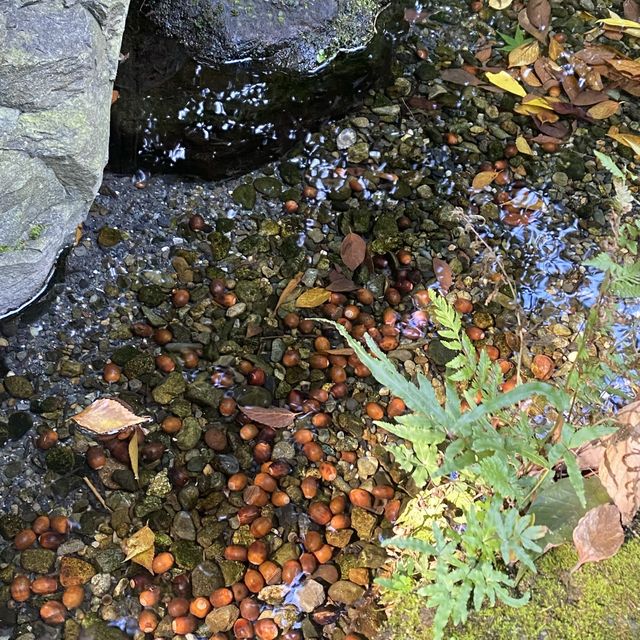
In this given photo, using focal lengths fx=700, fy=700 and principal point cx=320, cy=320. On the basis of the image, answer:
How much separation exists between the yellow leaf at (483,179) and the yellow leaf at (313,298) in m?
0.82

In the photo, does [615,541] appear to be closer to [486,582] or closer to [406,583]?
[486,582]

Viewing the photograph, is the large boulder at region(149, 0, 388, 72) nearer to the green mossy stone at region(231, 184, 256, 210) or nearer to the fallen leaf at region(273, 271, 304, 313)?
the green mossy stone at region(231, 184, 256, 210)

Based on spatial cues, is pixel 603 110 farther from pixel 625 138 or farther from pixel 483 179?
pixel 483 179

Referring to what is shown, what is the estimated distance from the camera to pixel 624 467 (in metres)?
1.67

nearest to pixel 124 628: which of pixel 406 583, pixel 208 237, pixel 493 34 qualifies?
pixel 406 583

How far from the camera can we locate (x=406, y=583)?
169 centimetres

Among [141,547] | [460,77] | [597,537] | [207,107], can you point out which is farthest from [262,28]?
[597,537]

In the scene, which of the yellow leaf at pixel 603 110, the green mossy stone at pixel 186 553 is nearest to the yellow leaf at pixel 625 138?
the yellow leaf at pixel 603 110

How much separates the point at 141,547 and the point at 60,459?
375mm

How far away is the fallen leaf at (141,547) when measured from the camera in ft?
6.48

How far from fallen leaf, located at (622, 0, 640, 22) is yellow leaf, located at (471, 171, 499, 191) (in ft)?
4.42

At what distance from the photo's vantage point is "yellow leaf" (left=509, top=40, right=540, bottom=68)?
3246 millimetres

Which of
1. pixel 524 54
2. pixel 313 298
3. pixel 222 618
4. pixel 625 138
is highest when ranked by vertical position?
pixel 524 54

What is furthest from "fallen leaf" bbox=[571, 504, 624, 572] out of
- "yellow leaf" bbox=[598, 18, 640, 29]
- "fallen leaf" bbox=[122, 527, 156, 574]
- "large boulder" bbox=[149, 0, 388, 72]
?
"yellow leaf" bbox=[598, 18, 640, 29]
